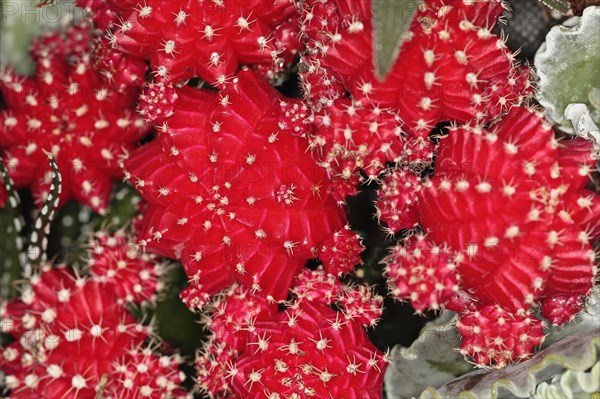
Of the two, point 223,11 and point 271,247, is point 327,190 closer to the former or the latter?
point 271,247

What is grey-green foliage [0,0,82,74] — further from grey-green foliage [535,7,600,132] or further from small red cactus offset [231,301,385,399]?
grey-green foliage [535,7,600,132]

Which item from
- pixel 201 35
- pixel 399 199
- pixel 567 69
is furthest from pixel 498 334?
pixel 201 35

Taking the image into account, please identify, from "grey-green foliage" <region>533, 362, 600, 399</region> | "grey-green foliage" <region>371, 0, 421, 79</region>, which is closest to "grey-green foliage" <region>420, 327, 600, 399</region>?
"grey-green foliage" <region>533, 362, 600, 399</region>

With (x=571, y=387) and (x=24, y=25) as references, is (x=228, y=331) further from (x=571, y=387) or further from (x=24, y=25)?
(x=24, y=25)

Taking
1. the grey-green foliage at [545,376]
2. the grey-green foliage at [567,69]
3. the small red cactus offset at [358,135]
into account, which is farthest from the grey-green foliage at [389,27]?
the grey-green foliage at [545,376]

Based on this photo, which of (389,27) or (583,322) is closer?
(389,27)

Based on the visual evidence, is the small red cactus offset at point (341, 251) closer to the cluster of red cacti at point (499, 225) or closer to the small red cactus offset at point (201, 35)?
the cluster of red cacti at point (499, 225)

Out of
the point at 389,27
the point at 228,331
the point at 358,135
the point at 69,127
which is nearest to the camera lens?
the point at 389,27
